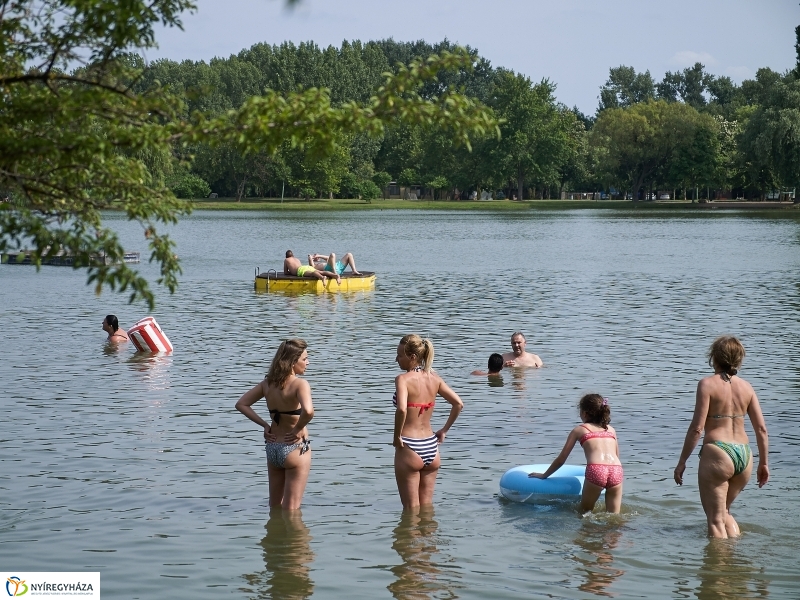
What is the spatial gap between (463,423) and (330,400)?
7.88 feet

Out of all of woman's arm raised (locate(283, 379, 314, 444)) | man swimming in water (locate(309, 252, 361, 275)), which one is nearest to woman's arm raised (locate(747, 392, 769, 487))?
woman's arm raised (locate(283, 379, 314, 444))

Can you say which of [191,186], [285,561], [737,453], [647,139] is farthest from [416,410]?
[647,139]

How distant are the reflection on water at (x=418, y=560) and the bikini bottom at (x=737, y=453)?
238 cm

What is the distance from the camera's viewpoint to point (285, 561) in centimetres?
971

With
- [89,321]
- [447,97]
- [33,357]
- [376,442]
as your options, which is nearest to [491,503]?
[376,442]

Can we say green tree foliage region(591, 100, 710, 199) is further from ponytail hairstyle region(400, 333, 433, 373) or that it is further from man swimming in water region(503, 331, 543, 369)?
ponytail hairstyle region(400, 333, 433, 373)

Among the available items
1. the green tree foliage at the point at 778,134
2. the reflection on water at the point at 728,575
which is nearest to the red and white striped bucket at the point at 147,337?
the reflection on water at the point at 728,575

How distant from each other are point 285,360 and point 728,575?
3945 mm

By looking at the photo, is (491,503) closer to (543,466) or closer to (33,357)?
(543,466)

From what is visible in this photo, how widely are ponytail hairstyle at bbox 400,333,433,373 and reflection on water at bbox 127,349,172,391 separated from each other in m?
9.20

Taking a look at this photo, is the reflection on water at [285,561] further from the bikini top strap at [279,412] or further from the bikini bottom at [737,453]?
the bikini bottom at [737,453]

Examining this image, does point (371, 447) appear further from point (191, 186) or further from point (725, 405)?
point (191, 186)

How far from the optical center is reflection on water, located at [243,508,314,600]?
9.03 m

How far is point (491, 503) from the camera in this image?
37.1 feet
